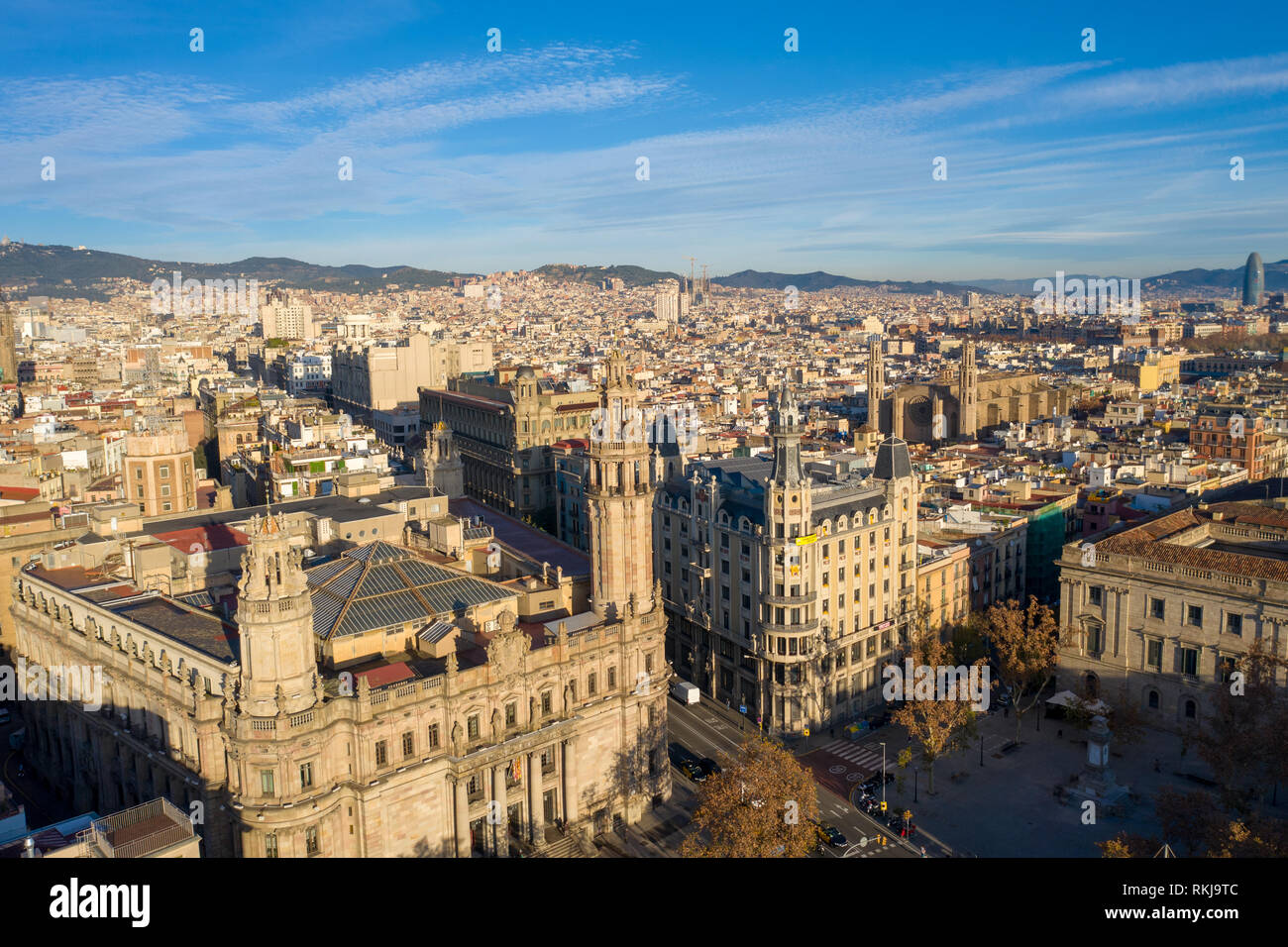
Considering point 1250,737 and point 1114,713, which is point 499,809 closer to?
point 1250,737

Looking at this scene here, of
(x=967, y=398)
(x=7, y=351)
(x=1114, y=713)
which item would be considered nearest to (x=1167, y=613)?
(x=1114, y=713)

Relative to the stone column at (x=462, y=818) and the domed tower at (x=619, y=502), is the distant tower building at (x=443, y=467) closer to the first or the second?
the domed tower at (x=619, y=502)

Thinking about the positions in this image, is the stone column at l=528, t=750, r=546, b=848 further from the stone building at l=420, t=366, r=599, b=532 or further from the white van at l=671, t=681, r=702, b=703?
the stone building at l=420, t=366, r=599, b=532

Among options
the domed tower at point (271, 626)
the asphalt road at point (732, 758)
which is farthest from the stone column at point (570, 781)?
the domed tower at point (271, 626)

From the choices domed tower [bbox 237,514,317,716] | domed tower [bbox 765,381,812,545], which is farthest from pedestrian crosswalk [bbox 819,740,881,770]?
domed tower [bbox 237,514,317,716]
